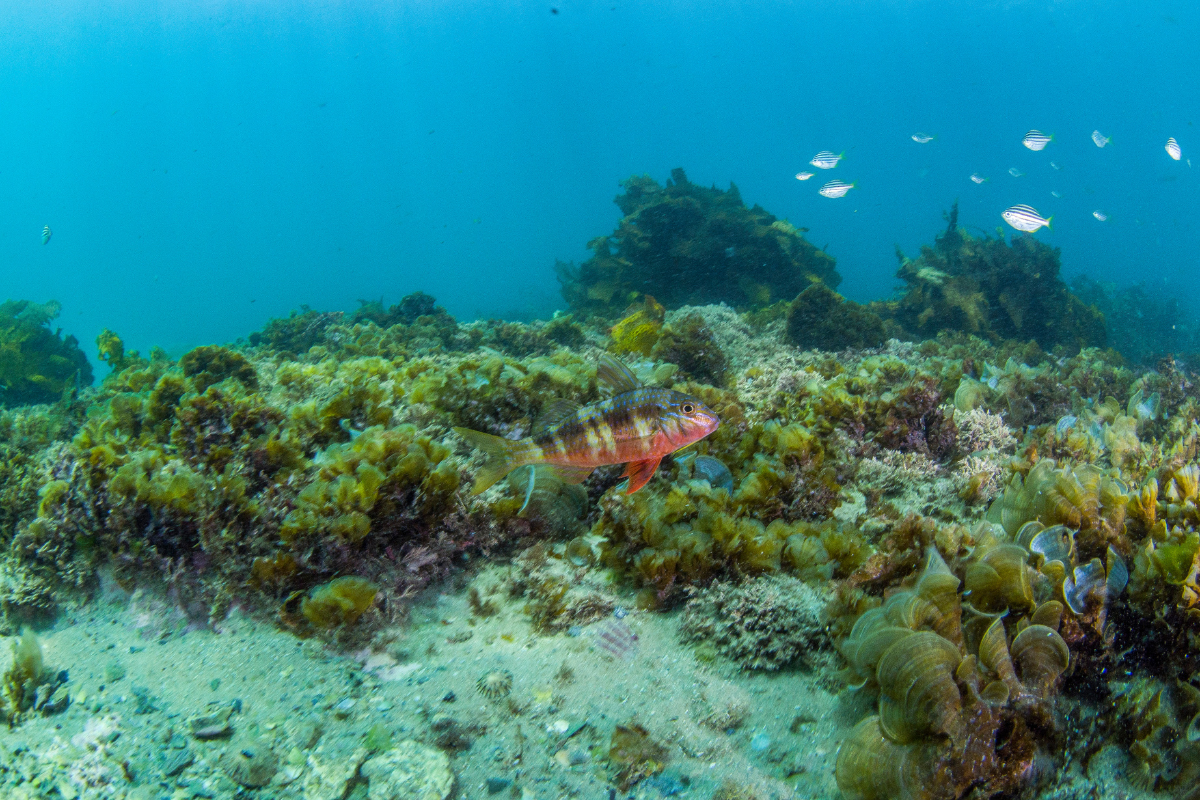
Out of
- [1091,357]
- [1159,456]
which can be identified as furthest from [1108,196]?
[1159,456]

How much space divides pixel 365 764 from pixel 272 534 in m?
1.58

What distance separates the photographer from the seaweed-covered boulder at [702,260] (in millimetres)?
17016

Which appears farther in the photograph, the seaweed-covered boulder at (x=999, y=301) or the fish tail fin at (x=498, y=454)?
the seaweed-covered boulder at (x=999, y=301)

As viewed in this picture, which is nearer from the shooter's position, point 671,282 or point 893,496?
point 893,496

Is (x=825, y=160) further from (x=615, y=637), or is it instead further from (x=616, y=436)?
(x=615, y=637)

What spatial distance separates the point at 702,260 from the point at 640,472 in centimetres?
1526

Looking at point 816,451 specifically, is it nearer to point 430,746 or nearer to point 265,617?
point 430,746

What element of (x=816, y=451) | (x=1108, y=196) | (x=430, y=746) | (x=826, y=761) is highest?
(x=1108, y=196)

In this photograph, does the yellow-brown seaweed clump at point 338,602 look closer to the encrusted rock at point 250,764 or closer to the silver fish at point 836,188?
the encrusted rock at point 250,764

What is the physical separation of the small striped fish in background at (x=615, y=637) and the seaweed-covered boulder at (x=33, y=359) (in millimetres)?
14781

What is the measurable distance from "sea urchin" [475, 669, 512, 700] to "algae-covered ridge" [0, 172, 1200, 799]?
0.5 inches

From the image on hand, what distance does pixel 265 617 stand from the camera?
2980 millimetres

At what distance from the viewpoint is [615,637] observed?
2.96m

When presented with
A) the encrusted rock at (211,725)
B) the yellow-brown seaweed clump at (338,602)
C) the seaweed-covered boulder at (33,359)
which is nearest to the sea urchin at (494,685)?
the yellow-brown seaweed clump at (338,602)
